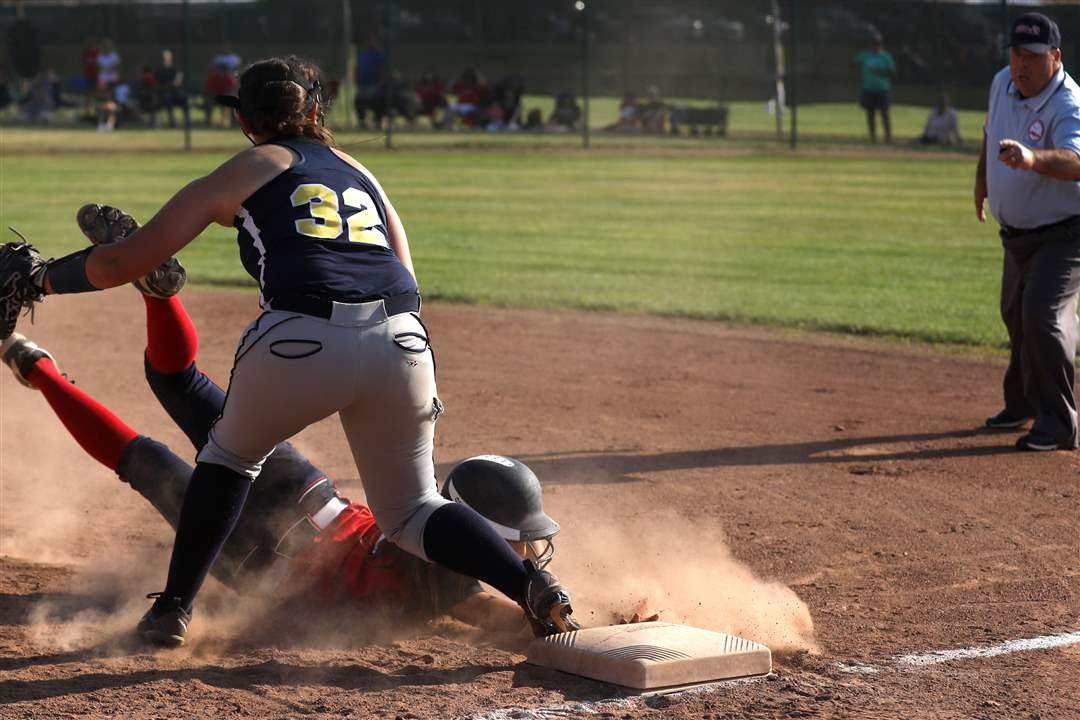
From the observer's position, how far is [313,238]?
3627 millimetres

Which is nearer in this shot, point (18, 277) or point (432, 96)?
point (18, 277)

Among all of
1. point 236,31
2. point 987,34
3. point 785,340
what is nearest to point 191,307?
point 785,340

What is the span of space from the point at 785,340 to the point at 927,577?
4806 mm

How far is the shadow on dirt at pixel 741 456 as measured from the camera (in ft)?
20.4

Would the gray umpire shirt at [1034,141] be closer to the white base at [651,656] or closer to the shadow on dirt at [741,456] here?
the shadow on dirt at [741,456]

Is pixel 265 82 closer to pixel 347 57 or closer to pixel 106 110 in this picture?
pixel 347 57

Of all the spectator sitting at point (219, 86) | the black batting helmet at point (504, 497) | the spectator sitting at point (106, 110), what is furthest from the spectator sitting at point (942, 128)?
the black batting helmet at point (504, 497)

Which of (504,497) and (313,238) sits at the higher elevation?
(313,238)

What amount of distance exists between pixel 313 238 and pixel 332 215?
0.09 meters

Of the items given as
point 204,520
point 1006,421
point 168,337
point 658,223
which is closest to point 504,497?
point 204,520

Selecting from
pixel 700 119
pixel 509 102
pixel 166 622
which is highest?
pixel 509 102

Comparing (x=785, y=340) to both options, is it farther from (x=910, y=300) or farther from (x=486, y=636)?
(x=486, y=636)

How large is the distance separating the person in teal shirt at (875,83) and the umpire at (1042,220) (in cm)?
2006

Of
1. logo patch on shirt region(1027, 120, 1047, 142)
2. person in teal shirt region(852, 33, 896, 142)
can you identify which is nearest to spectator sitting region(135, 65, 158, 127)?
person in teal shirt region(852, 33, 896, 142)
